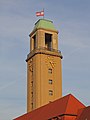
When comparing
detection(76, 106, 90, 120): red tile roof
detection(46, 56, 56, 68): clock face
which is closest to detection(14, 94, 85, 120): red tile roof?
detection(76, 106, 90, 120): red tile roof

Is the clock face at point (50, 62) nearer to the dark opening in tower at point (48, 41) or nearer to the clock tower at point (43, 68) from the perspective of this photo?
the clock tower at point (43, 68)

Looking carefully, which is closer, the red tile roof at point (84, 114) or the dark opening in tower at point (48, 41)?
the red tile roof at point (84, 114)

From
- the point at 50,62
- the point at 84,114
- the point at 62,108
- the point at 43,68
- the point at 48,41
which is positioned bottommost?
the point at 84,114

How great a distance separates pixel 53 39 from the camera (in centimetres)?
8238

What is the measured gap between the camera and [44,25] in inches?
3233

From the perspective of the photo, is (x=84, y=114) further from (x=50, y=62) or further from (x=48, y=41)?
(x=48, y=41)

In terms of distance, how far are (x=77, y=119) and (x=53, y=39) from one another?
2968 centimetres

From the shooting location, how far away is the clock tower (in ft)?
249

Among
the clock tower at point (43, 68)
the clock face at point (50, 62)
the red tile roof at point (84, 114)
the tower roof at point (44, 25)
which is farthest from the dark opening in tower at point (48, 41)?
the red tile roof at point (84, 114)

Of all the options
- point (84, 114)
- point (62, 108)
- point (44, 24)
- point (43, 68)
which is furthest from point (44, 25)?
point (84, 114)

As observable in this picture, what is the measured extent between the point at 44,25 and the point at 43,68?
34.0ft

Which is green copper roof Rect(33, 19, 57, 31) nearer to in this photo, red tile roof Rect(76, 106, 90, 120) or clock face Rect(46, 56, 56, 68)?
clock face Rect(46, 56, 56, 68)

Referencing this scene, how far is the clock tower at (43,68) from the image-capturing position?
249ft

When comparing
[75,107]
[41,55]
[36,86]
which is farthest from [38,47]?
[75,107]
